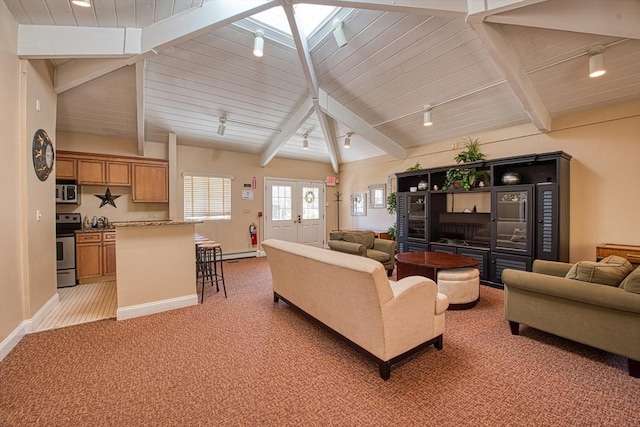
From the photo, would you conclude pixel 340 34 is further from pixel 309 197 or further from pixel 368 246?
pixel 309 197

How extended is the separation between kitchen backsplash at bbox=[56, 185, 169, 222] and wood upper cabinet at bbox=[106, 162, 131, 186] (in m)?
0.28

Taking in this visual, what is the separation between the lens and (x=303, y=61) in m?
3.83

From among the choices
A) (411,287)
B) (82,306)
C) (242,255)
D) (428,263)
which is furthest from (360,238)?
(82,306)

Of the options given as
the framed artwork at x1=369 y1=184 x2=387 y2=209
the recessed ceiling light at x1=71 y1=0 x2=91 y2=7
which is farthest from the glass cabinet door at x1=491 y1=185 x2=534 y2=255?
the recessed ceiling light at x1=71 y1=0 x2=91 y2=7

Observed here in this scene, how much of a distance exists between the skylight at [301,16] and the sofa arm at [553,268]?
3854mm

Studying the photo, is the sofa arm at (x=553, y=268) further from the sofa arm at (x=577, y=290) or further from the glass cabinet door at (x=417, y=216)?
the glass cabinet door at (x=417, y=216)

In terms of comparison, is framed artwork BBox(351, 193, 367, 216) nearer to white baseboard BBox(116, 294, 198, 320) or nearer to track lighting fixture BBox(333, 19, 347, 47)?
track lighting fixture BBox(333, 19, 347, 47)

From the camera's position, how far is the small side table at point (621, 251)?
319 centimetres

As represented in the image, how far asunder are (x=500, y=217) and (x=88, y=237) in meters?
6.73

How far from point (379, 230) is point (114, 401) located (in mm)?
5997

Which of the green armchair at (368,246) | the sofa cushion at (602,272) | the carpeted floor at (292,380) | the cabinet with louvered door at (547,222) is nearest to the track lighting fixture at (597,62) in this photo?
the cabinet with louvered door at (547,222)

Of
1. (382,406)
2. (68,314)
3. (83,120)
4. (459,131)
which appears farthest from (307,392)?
(83,120)

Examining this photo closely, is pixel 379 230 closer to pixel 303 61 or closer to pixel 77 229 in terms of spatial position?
pixel 303 61

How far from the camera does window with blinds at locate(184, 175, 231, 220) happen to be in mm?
5984
